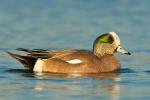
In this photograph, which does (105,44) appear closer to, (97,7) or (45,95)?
(45,95)

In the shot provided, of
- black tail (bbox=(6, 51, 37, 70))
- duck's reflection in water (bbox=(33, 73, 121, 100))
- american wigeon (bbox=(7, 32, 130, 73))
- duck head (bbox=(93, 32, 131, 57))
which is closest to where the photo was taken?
duck's reflection in water (bbox=(33, 73, 121, 100))

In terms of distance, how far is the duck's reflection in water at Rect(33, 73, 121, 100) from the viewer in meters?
12.3

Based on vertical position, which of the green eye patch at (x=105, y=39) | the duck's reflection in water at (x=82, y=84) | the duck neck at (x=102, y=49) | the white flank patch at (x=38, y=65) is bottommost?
the duck's reflection in water at (x=82, y=84)

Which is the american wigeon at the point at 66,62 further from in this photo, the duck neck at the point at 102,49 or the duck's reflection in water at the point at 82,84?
the duck's reflection in water at the point at 82,84

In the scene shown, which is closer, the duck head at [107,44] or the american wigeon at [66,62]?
the american wigeon at [66,62]

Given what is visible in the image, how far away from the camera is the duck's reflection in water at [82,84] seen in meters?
12.3

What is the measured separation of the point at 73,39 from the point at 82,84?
5.83 meters

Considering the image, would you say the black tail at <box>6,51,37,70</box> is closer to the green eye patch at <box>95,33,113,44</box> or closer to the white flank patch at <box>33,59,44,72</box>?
the white flank patch at <box>33,59,44,72</box>

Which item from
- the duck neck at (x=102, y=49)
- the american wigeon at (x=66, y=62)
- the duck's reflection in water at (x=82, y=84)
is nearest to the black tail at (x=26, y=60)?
the american wigeon at (x=66, y=62)

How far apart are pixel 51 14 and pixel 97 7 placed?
1547mm

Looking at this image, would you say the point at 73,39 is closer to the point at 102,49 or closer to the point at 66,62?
the point at 102,49

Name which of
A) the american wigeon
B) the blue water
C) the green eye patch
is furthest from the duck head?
the blue water

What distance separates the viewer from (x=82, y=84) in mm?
13188

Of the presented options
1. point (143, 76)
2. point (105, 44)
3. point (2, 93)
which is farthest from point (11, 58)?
point (2, 93)
